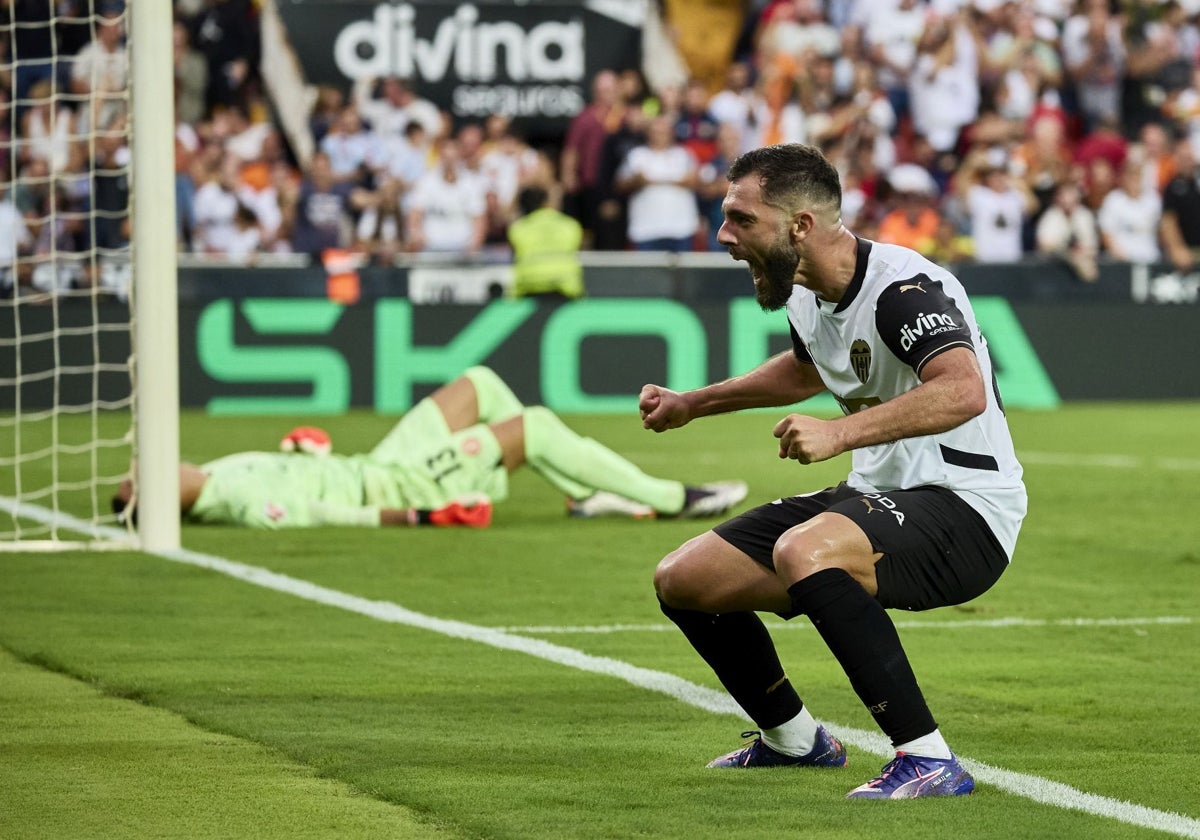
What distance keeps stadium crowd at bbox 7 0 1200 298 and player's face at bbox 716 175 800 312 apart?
13.7 m

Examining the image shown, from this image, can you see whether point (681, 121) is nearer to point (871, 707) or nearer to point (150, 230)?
point (150, 230)

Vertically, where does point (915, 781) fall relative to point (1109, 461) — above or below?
above

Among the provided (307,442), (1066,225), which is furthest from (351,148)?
(307,442)

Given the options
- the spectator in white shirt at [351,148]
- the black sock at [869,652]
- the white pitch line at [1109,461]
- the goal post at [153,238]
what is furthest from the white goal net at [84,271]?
the white pitch line at [1109,461]

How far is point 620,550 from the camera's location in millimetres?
9312

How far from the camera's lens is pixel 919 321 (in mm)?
4426

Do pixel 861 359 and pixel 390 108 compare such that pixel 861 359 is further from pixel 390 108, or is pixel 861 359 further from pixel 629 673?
pixel 390 108

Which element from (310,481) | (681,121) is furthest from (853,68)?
(310,481)

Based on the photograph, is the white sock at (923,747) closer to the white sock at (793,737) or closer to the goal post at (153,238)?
the white sock at (793,737)

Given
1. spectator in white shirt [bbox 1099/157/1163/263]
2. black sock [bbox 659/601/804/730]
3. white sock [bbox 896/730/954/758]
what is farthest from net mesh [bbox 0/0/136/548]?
spectator in white shirt [bbox 1099/157/1163/263]

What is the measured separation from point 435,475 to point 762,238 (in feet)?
18.2

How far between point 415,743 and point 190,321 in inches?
495

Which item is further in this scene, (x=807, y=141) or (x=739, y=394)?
(x=807, y=141)

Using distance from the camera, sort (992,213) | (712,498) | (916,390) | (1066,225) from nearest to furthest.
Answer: (916,390)
(712,498)
(992,213)
(1066,225)
